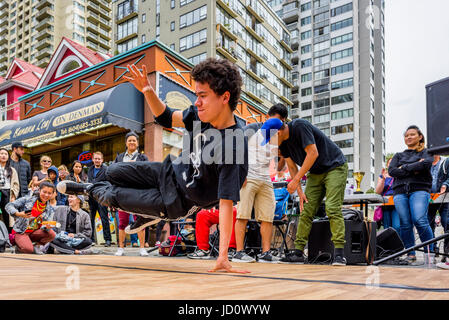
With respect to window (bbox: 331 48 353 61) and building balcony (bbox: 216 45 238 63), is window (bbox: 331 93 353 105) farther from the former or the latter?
building balcony (bbox: 216 45 238 63)

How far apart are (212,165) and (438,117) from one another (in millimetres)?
2118

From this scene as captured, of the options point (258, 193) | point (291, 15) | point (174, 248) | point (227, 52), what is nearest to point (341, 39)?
point (291, 15)

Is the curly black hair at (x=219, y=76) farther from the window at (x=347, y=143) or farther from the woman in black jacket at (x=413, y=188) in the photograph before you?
the window at (x=347, y=143)

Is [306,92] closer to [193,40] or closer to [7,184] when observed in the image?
[193,40]

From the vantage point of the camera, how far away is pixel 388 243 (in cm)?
452

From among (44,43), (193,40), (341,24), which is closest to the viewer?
(193,40)

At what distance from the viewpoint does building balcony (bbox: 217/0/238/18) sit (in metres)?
27.0

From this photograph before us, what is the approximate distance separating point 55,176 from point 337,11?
47011 millimetres

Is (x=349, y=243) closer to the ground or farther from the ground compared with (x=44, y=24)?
closer to the ground

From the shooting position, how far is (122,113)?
10.1 meters

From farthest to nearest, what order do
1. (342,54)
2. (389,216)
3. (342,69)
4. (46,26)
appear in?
(46,26) < (342,54) < (342,69) < (389,216)

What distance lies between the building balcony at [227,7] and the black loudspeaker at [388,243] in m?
25.6

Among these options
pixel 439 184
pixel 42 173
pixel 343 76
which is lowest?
pixel 439 184

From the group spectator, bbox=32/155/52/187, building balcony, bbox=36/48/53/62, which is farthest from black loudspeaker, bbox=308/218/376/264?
building balcony, bbox=36/48/53/62
